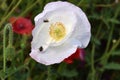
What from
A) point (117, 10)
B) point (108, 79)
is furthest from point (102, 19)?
point (108, 79)

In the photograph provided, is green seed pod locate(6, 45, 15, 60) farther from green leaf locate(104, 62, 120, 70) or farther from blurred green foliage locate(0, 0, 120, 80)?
green leaf locate(104, 62, 120, 70)

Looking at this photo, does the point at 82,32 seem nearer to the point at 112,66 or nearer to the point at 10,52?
the point at 10,52

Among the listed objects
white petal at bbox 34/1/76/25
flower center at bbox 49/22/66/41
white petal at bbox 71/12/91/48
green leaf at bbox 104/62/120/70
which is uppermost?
white petal at bbox 34/1/76/25

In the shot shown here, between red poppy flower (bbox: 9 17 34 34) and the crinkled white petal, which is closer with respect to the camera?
the crinkled white petal

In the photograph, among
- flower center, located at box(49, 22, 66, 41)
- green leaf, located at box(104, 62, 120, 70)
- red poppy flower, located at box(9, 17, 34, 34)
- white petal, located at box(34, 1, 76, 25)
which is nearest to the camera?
white petal, located at box(34, 1, 76, 25)

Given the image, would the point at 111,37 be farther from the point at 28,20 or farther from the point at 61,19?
the point at 61,19

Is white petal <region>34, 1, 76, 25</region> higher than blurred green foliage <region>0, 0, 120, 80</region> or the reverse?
higher

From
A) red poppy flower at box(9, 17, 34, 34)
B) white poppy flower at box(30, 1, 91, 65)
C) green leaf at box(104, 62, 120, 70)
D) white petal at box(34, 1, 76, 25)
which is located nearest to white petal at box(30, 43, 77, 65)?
white poppy flower at box(30, 1, 91, 65)
